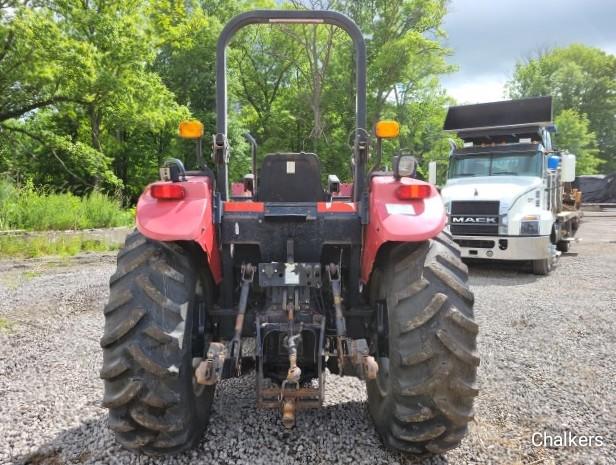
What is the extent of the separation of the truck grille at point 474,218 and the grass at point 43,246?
811 centimetres

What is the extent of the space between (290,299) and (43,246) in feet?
32.7

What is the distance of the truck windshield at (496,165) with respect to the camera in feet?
32.1

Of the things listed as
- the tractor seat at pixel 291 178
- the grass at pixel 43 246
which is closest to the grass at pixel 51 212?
the grass at pixel 43 246

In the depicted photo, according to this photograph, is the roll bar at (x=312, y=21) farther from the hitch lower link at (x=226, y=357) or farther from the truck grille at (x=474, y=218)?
the truck grille at (x=474, y=218)

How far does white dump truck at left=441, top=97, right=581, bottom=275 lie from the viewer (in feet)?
29.3

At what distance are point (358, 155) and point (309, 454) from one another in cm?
181

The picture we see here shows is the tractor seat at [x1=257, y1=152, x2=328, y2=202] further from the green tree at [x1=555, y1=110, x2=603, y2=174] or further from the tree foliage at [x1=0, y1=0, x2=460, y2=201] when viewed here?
the green tree at [x1=555, y1=110, x2=603, y2=174]

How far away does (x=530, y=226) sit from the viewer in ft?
29.2

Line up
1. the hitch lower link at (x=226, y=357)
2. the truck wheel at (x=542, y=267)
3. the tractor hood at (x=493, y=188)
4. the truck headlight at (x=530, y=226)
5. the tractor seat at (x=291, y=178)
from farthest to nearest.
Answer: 1. the truck wheel at (x=542, y=267)
2. the tractor hood at (x=493, y=188)
3. the truck headlight at (x=530, y=226)
4. the tractor seat at (x=291, y=178)
5. the hitch lower link at (x=226, y=357)

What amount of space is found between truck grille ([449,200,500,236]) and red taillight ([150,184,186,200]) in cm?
742

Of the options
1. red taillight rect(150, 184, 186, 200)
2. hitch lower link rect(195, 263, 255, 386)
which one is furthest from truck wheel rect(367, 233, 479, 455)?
red taillight rect(150, 184, 186, 200)

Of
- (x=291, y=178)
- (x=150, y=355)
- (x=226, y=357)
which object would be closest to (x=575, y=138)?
(x=291, y=178)

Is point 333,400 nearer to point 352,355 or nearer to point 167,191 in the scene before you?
point 352,355

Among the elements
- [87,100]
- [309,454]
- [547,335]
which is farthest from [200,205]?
[87,100]
